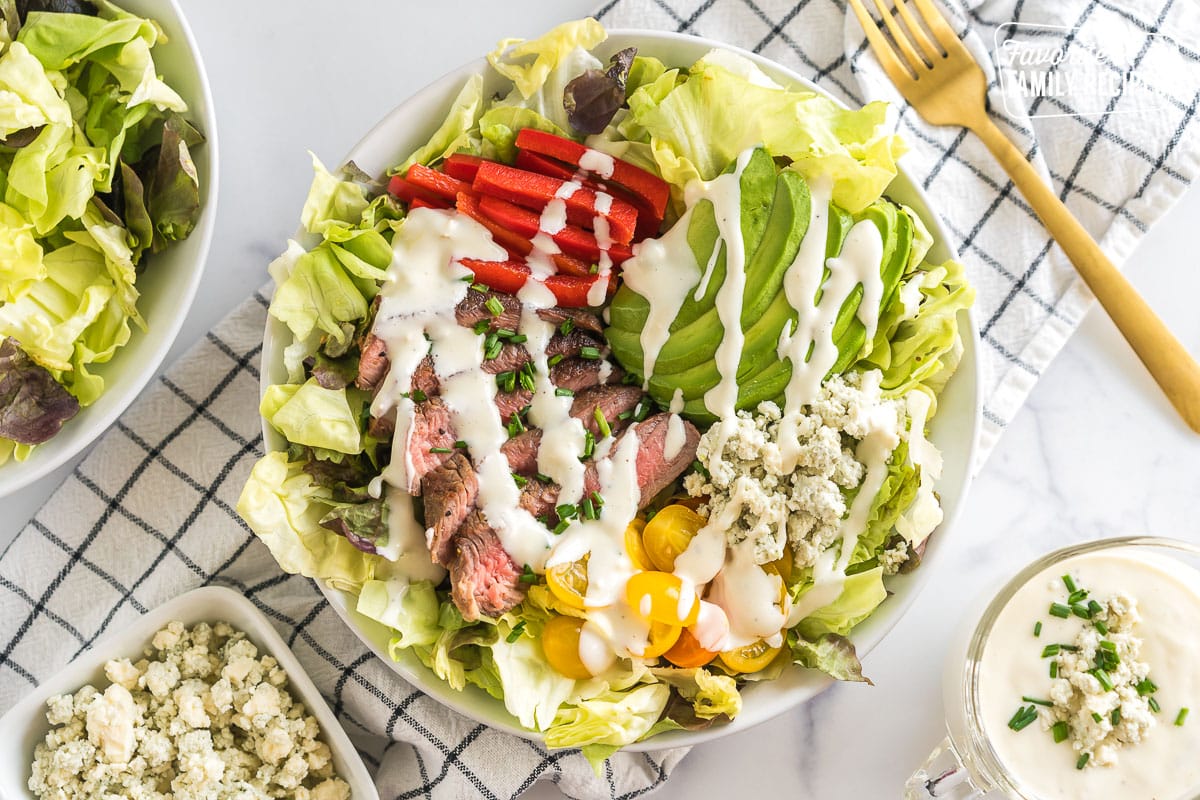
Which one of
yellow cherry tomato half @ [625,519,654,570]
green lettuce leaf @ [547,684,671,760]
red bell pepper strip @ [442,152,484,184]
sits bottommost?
green lettuce leaf @ [547,684,671,760]

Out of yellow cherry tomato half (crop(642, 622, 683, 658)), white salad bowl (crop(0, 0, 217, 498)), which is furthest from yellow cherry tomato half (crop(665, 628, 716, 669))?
white salad bowl (crop(0, 0, 217, 498))

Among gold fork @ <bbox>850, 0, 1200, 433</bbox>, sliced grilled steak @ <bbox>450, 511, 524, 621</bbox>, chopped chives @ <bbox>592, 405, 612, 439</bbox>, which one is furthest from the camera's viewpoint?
gold fork @ <bbox>850, 0, 1200, 433</bbox>

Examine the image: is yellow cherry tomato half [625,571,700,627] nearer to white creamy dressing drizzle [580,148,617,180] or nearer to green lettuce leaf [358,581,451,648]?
green lettuce leaf [358,581,451,648]

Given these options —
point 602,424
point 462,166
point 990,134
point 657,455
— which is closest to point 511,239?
point 462,166

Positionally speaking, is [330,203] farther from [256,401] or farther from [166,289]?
[256,401]

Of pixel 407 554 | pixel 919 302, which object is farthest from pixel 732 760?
pixel 919 302

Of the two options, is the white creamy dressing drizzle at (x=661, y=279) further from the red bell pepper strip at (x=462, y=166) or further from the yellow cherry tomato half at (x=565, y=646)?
the yellow cherry tomato half at (x=565, y=646)
